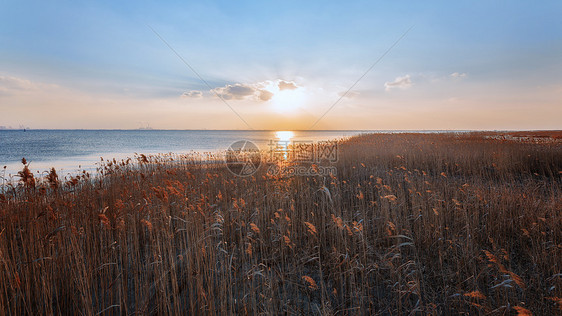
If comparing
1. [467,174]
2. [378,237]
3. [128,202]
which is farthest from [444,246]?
[467,174]

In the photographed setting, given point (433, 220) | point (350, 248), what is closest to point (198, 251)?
point (350, 248)

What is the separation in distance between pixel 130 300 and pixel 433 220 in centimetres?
487

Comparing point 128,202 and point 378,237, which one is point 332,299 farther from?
point 128,202

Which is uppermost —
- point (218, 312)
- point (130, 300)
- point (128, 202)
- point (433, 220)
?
point (128, 202)

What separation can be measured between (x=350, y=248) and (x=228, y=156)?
1241 centimetres

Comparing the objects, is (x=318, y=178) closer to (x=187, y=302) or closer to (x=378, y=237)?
(x=378, y=237)

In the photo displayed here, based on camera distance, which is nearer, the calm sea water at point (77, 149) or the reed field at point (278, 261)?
the reed field at point (278, 261)

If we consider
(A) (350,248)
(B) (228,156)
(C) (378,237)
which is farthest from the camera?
(B) (228,156)

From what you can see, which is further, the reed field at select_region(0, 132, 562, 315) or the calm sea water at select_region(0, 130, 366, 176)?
the calm sea water at select_region(0, 130, 366, 176)

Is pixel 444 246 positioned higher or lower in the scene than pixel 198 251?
lower

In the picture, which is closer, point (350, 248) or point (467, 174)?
point (350, 248)

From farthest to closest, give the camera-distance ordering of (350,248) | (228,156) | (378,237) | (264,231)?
(228,156) < (264,231) < (378,237) < (350,248)

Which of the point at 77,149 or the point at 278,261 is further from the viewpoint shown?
the point at 77,149

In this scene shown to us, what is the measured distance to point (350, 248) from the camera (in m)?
3.47
